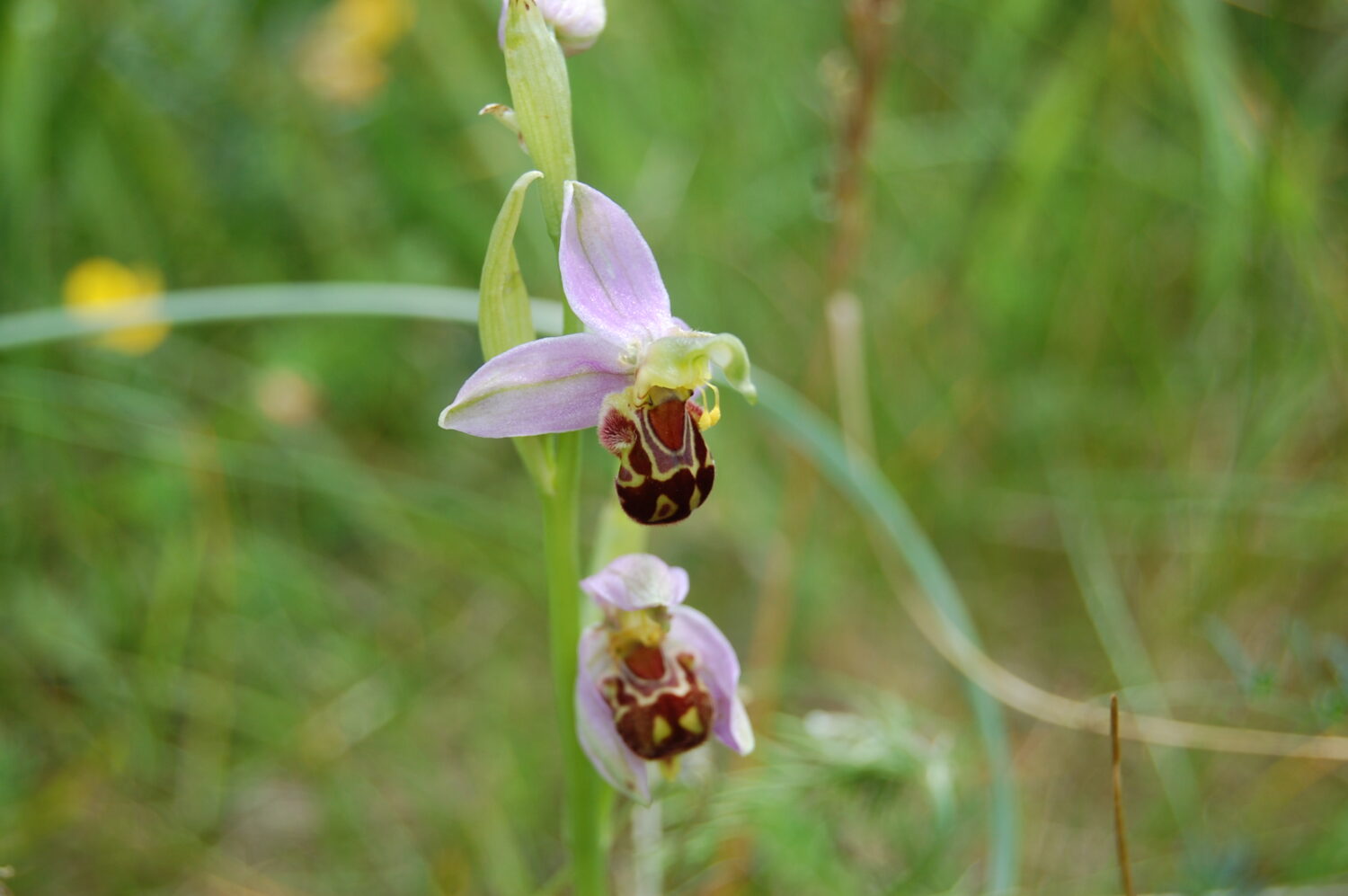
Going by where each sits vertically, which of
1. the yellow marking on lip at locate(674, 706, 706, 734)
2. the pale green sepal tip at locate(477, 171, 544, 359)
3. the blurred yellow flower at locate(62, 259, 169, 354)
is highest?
the blurred yellow flower at locate(62, 259, 169, 354)

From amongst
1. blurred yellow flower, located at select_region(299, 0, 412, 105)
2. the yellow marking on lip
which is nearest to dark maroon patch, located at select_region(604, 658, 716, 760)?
the yellow marking on lip

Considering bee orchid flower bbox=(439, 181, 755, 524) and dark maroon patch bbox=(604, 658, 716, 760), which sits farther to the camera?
dark maroon patch bbox=(604, 658, 716, 760)

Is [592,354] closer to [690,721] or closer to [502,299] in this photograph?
[502,299]

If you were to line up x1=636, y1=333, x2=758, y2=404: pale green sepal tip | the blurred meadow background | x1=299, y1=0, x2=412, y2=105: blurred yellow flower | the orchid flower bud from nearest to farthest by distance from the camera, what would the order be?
x1=636, y1=333, x2=758, y2=404: pale green sepal tip → the orchid flower bud → the blurred meadow background → x1=299, y1=0, x2=412, y2=105: blurred yellow flower

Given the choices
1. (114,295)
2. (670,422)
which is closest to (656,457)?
(670,422)

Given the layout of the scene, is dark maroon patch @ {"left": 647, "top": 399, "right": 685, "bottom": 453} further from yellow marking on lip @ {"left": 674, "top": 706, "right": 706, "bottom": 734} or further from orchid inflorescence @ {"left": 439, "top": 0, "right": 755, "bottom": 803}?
yellow marking on lip @ {"left": 674, "top": 706, "right": 706, "bottom": 734}

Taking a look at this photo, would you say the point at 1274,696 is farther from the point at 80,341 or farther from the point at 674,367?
the point at 80,341

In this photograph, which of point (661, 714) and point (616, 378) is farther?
point (661, 714)
